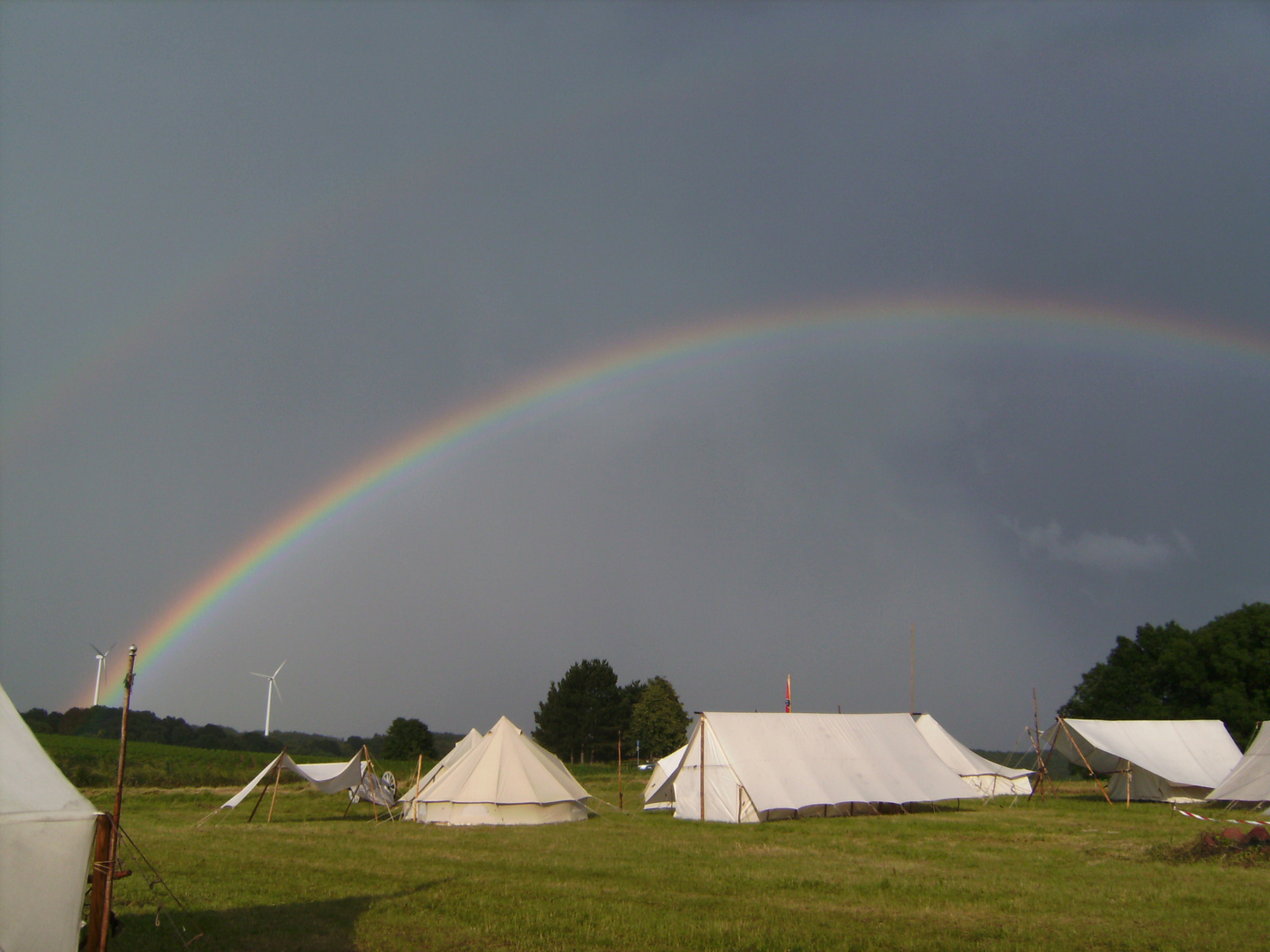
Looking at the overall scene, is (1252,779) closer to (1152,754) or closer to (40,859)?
(1152,754)

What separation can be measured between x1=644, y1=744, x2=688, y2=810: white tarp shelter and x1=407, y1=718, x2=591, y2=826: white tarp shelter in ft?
10.3

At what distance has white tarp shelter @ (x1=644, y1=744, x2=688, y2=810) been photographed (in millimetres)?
27227

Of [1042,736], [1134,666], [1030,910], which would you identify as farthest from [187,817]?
[1134,666]

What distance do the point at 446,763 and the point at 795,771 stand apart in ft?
37.3

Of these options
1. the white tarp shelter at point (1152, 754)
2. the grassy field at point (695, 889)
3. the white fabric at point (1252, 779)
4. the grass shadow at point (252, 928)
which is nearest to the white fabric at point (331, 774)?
the grassy field at point (695, 889)

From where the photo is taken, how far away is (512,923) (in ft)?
30.9

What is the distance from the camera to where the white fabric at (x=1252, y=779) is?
954 inches

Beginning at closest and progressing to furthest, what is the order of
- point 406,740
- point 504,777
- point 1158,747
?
point 504,777 < point 1158,747 < point 406,740

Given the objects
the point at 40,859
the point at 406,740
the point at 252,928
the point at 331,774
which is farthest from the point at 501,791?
the point at 406,740

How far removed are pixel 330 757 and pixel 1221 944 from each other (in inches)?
2178

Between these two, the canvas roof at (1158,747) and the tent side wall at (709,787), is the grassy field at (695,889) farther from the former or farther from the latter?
the canvas roof at (1158,747)

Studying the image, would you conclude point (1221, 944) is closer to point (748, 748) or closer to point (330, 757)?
point (748, 748)

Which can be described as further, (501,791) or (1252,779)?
(1252,779)

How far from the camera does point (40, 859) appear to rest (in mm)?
6164
